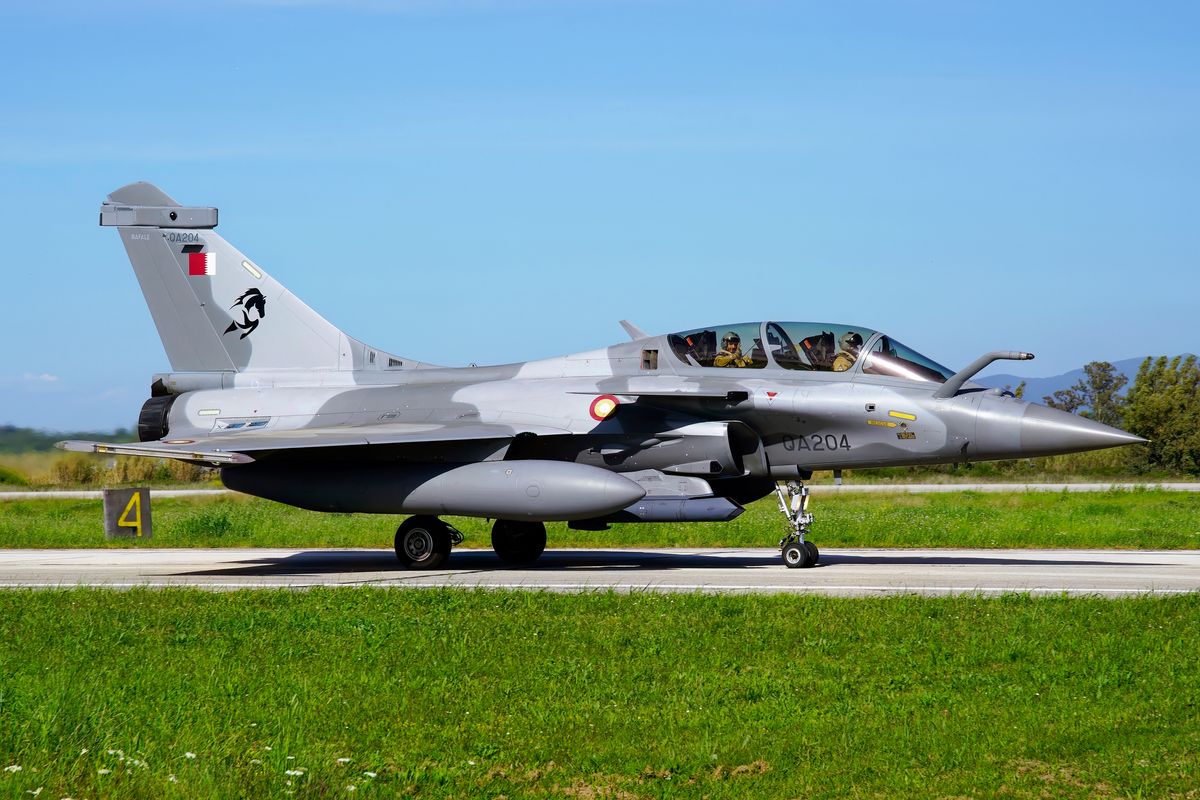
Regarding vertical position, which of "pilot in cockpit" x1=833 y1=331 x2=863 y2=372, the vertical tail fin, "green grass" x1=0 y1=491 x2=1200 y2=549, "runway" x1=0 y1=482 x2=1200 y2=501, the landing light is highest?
the vertical tail fin

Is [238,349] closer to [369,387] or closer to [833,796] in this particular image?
[369,387]

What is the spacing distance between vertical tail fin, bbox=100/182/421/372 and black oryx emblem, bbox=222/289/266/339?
0.01 m

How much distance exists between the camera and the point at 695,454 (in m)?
16.4

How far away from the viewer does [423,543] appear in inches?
693

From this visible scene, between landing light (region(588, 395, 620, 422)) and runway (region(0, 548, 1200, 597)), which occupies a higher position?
landing light (region(588, 395, 620, 422))

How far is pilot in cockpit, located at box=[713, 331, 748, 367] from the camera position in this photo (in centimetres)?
1677

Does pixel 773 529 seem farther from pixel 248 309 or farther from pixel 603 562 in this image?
pixel 248 309

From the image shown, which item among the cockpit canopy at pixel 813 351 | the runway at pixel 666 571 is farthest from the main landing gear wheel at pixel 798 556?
the cockpit canopy at pixel 813 351

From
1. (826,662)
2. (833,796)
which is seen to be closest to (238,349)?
(826,662)

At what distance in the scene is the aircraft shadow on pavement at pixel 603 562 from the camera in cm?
1709

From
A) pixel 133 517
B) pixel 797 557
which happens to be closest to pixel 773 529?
pixel 797 557

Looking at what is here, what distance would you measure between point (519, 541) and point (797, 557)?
159 inches

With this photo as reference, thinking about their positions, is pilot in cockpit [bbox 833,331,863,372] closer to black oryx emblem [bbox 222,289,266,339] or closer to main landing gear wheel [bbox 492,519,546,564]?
main landing gear wheel [bbox 492,519,546,564]

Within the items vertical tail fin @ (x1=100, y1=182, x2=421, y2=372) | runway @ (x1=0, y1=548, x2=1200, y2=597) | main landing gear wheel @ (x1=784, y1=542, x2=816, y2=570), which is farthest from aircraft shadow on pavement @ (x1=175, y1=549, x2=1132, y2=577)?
vertical tail fin @ (x1=100, y1=182, x2=421, y2=372)
